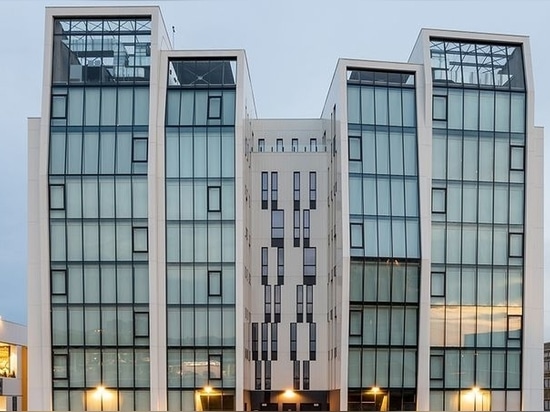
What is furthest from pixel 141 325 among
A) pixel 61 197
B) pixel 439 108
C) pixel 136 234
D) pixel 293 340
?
pixel 439 108

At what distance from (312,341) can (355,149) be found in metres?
12.5

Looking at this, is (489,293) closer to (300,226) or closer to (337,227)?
(337,227)

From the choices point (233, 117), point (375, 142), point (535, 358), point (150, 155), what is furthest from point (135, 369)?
point (535, 358)

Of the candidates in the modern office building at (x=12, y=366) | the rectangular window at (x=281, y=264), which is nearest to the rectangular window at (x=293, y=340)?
the rectangular window at (x=281, y=264)

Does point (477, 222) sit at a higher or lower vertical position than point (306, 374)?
higher

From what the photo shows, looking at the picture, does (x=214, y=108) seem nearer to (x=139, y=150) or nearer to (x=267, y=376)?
(x=139, y=150)

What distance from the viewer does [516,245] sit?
39250 mm

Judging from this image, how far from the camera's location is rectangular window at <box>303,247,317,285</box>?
1710 inches

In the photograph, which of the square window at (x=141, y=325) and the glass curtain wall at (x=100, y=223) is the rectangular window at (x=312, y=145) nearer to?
the glass curtain wall at (x=100, y=223)

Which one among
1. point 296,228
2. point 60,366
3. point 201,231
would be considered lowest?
point 60,366

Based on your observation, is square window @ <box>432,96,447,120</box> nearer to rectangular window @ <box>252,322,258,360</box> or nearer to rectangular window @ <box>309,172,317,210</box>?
rectangular window @ <box>309,172,317,210</box>

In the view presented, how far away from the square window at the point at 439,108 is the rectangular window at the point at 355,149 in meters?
4.48

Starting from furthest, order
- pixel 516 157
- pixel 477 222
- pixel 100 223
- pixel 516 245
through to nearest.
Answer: pixel 516 157
pixel 516 245
pixel 477 222
pixel 100 223

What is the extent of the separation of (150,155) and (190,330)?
9.70 m
